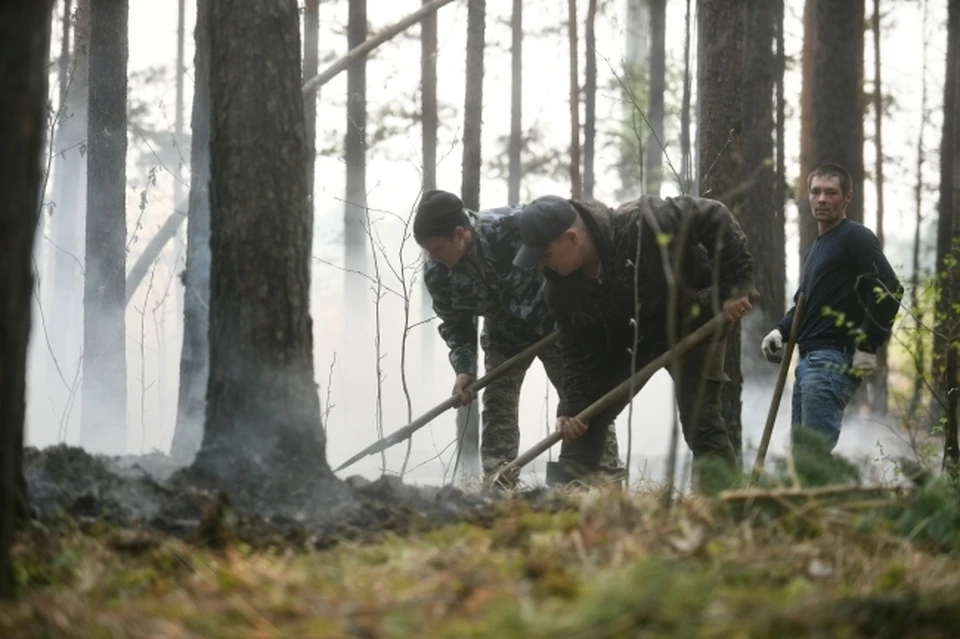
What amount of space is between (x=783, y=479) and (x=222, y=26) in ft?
9.80

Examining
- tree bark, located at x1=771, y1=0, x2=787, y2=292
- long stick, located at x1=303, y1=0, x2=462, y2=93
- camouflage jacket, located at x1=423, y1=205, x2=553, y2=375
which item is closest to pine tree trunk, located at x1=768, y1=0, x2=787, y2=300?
tree bark, located at x1=771, y1=0, x2=787, y2=292

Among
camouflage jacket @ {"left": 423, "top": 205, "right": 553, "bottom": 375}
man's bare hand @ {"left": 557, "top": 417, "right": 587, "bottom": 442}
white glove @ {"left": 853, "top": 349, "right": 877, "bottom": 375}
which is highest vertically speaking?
camouflage jacket @ {"left": 423, "top": 205, "right": 553, "bottom": 375}

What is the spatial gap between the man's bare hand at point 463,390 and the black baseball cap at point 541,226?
4.95ft

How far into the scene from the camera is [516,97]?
23.8 metres

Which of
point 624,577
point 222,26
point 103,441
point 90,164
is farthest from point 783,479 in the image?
point 90,164

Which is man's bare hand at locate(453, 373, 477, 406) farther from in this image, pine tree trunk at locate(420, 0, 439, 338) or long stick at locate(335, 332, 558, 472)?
pine tree trunk at locate(420, 0, 439, 338)

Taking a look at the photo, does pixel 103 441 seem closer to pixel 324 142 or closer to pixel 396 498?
pixel 396 498

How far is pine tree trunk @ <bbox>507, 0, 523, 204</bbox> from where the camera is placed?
2342 cm

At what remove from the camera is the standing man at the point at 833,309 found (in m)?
6.80

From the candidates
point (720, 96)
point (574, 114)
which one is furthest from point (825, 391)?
point (574, 114)

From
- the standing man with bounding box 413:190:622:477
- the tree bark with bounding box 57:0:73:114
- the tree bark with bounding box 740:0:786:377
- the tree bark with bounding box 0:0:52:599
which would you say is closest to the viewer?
the tree bark with bounding box 0:0:52:599

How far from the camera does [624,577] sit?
2.76 metres

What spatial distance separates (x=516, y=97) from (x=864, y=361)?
1782cm

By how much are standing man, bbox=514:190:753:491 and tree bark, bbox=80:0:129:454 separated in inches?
260
